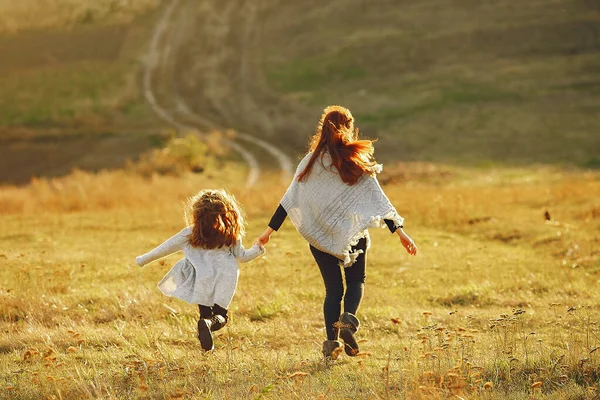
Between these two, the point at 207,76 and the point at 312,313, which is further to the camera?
the point at 207,76

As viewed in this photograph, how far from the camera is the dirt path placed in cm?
5150

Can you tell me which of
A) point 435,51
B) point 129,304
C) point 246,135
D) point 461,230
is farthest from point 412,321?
point 435,51

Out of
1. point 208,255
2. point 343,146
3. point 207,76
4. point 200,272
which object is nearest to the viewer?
point 343,146

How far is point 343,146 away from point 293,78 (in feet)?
176

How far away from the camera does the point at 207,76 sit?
6228 centimetres

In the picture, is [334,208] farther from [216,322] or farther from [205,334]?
[205,334]

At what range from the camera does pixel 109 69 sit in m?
64.4

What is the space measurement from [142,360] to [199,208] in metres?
1.57

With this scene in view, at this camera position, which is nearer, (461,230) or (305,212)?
(305,212)

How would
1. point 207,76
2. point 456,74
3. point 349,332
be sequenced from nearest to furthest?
1. point 349,332
2. point 456,74
3. point 207,76

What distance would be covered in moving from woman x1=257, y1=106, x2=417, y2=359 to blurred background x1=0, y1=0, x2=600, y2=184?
3419cm

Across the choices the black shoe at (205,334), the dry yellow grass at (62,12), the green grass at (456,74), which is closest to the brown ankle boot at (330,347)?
the black shoe at (205,334)

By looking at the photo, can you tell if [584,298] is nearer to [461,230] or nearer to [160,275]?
[160,275]

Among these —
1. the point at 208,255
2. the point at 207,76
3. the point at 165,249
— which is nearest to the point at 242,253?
the point at 208,255
